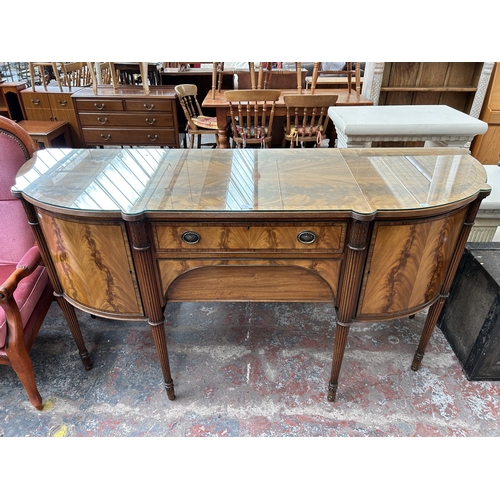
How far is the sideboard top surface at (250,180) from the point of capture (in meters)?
1.27

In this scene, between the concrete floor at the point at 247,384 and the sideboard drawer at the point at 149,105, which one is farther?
the sideboard drawer at the point at 149,105

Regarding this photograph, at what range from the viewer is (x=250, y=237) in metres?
1.31

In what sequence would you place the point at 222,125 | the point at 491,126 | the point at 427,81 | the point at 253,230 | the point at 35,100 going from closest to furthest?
1. the point at 253,230
2. the point at 222,125
3. the point at 427,81
4. the point at 491,126
5. the point at 35,100

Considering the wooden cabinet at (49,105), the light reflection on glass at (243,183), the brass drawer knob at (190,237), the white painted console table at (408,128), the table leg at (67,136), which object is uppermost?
the light reflection on glass at (243,183)

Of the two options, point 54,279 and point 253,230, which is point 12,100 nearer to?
point 54,279

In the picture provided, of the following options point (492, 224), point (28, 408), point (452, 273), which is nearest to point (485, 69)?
point (492, 224)

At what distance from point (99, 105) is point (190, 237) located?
3460mm

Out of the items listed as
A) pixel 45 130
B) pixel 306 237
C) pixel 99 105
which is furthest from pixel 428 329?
pixel 45 130

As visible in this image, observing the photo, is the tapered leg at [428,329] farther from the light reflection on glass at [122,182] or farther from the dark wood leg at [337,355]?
the light reflection on glass at [122,182]

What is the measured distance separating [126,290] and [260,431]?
825 millimetres

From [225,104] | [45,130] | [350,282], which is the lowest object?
[45,130]

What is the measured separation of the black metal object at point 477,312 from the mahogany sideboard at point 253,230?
277 mm

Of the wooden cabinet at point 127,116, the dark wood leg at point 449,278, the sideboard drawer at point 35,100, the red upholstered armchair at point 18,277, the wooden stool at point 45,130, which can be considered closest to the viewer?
the dark wood leg at point 449,278

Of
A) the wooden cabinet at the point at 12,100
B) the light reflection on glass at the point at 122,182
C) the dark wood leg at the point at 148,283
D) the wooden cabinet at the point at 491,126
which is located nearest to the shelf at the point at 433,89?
the wooden cabinet at the point at 491,126
